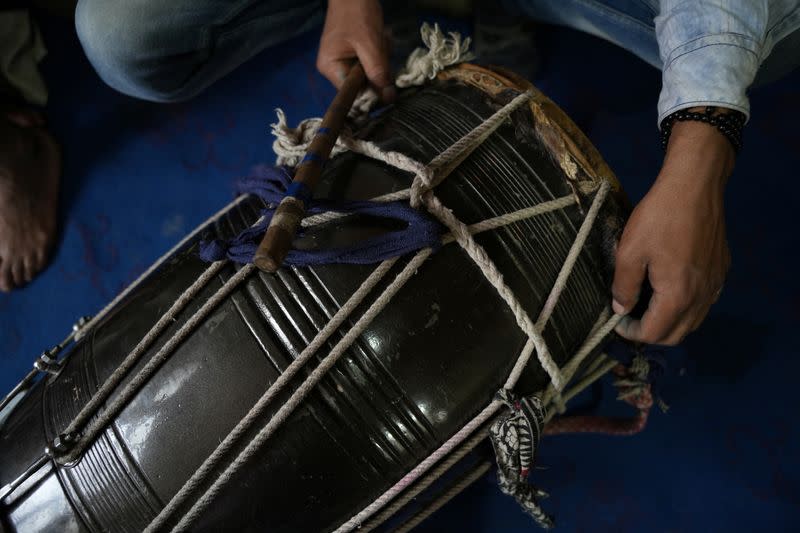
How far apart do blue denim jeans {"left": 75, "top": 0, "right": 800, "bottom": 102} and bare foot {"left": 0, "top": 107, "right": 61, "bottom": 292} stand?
17.4 inches

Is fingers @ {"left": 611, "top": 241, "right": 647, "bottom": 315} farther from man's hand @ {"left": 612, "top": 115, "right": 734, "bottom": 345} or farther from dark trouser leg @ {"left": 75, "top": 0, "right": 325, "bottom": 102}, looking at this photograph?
dark trouser leg @ {"left": 75, "top": 0, "right": 325, "bottom": 102}

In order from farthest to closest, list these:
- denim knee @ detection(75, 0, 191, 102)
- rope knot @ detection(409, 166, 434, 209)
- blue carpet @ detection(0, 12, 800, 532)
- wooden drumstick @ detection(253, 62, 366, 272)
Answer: blue carpet @ detection(0, 12, 800, 532)
denim knee @ detection(75, 0, 191, 102)
rope knot @ detection(409, 166, 434, 209)
wooden drumstick @ detection(253, 62, 366, 272)

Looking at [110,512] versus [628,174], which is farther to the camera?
[628,174]

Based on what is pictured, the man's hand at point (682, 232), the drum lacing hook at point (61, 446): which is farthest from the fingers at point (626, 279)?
the drum lacing hook at point (61, 446)

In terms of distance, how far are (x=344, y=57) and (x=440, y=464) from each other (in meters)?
0.65

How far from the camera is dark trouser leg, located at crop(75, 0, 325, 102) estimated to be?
102 centimetres

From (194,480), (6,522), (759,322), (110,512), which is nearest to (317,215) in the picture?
(194,480)

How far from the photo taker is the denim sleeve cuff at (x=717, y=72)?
689 millimetres

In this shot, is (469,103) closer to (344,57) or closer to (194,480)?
(344,57)

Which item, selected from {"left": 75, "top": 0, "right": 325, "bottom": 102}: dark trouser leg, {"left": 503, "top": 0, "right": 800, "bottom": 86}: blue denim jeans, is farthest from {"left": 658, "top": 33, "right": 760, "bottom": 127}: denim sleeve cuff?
{"left": 75, "top": 0, "right": 325, "bottom": 102}: dark trouser leg

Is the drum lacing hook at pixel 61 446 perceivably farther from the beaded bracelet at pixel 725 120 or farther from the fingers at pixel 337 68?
the beaded bracelet at pixel 725 120

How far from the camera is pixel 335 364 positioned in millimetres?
668

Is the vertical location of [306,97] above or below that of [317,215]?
above

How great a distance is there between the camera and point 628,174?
1317 mm
